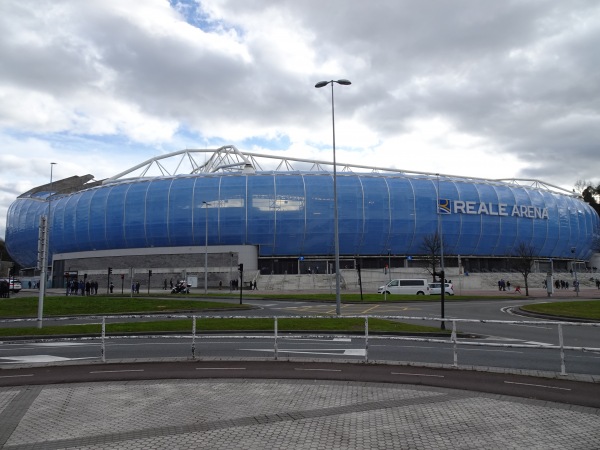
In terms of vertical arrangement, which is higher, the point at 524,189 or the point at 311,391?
the point at 524,189

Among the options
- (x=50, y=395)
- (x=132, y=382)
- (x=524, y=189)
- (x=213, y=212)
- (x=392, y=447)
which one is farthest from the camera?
(x=524, y=189)

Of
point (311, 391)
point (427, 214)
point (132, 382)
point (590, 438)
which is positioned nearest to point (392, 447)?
point (590, 438)

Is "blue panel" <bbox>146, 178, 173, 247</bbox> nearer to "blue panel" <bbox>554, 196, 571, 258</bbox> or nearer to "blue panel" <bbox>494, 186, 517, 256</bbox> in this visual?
"blue panel" <bbox>494, 186, 517, 256</bbox>

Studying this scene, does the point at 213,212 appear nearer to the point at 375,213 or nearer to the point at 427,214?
the point at 375,213

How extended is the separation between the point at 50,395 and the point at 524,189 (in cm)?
10272

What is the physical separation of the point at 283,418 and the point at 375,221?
77589 mm

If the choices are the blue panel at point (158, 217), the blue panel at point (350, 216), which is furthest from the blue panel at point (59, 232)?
the blue panel at point (350, 216)

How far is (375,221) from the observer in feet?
274

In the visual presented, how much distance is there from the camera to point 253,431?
6480 millimetres

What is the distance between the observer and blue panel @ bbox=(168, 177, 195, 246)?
82062 mm

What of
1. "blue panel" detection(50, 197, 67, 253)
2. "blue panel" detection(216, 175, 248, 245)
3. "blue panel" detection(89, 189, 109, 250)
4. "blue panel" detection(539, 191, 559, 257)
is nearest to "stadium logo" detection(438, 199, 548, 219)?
"blue panel" detection(539, 191, 559, 257)

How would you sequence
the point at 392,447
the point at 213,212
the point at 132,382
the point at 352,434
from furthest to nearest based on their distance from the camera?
the point at 213,212, the point at 132,382, the point at 352,434, the point at 392,447

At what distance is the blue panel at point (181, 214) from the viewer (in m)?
82.1

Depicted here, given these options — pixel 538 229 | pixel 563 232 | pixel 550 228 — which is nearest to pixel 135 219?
pixel 538 229
